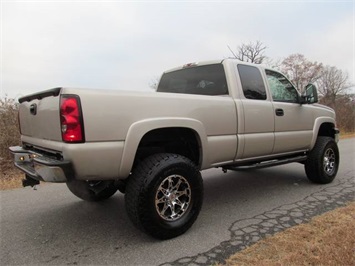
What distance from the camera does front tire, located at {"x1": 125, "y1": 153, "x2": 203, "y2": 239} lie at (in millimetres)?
3100

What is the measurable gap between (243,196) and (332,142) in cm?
216

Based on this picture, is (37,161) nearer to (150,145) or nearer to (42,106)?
(42,106)

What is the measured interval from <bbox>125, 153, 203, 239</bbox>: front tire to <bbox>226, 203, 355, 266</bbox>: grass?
0.76 meters

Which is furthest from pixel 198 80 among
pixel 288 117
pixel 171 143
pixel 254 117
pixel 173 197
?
pixel 173 197

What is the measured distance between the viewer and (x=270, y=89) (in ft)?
15.9

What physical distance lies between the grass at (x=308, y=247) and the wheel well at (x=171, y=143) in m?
1.27

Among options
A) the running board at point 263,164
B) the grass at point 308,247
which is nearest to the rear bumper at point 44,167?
→ the grass at point 308,247

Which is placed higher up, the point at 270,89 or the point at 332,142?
the point at 270,89

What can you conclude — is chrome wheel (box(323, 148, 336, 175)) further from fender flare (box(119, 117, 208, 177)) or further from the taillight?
the taillight

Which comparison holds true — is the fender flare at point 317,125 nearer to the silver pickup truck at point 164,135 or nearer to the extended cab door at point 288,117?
the extended cab door at point 288,117

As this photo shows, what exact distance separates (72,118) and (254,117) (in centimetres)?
251

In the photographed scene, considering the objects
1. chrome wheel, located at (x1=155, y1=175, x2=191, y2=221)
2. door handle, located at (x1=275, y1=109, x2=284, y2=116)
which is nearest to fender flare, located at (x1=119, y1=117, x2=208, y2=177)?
chrome wheel, located at (x1=155, y1=175, x2=191, y2=221)

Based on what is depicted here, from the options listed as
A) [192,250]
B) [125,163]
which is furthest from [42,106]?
[192,250]

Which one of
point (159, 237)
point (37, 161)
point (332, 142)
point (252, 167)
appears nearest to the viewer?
point (37, 161)
